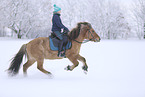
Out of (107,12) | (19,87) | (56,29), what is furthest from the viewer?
(107,12)

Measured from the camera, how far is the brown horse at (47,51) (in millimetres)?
4887

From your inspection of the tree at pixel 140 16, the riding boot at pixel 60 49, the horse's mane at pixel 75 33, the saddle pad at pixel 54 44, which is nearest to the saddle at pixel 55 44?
the saddle pad at pixel 54 44

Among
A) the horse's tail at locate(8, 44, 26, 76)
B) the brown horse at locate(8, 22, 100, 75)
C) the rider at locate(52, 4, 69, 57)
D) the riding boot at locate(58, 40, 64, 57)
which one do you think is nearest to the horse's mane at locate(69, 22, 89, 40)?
the brown horse at locate(8, 22, 100, 75)

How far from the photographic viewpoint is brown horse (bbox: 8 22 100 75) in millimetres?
4887

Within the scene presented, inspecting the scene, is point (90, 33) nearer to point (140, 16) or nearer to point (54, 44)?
point (54, 44)

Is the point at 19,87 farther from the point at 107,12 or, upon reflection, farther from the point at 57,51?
the point at 107,12

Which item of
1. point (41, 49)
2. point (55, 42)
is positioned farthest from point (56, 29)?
point (41, 49)

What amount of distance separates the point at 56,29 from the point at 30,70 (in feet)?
6.43

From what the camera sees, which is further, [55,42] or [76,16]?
[76,16]

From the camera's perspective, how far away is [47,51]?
193 inches

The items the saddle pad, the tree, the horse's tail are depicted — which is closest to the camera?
the saddle pad

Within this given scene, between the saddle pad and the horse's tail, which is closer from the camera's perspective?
the saddle pad

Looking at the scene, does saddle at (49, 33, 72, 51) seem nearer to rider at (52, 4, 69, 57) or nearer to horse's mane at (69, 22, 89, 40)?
rider at (52, 4, 69, 57)

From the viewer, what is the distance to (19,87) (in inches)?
154
